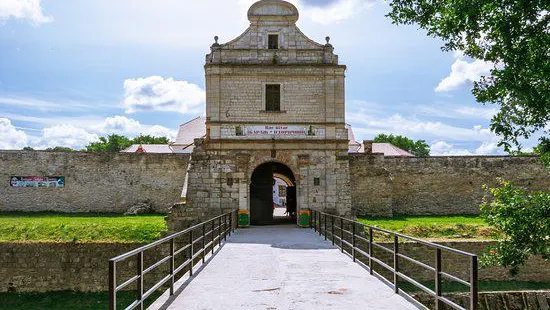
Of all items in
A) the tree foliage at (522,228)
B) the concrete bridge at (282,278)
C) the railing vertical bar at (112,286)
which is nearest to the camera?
the railing vertical bar at (112,286)

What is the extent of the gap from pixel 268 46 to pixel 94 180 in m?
12.3

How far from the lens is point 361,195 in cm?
2614

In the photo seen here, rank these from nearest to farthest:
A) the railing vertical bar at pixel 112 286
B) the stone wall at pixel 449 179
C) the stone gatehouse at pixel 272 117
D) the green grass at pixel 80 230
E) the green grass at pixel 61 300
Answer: the railing vertical bar at pixel 112 286
the green grass at pixel 61 300
the green grass at pixel 80 230
the stone gatehouse at pixel 272 117
the stone wall at pixel 449 179

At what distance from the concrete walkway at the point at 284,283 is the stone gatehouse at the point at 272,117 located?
6873 millimetres

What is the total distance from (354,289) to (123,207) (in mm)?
20998

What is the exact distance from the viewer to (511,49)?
10398mm

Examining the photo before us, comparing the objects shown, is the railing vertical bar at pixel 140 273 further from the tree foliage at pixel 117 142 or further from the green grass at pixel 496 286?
the tree foliage at pixel 117 142

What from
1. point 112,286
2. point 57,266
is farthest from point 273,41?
point 112,286

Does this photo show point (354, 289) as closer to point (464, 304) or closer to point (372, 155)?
point (464, 304)

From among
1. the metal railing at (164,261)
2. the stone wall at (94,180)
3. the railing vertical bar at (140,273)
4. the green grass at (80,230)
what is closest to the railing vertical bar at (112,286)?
the metal railing at (164,261)

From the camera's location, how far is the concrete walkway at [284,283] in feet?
23.6

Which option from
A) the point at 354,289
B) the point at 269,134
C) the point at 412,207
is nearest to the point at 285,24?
the point at 269,134

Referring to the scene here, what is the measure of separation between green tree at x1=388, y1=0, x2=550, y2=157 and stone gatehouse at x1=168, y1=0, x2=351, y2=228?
369 inches

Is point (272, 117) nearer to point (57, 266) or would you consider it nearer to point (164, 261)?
point (57, 266)
